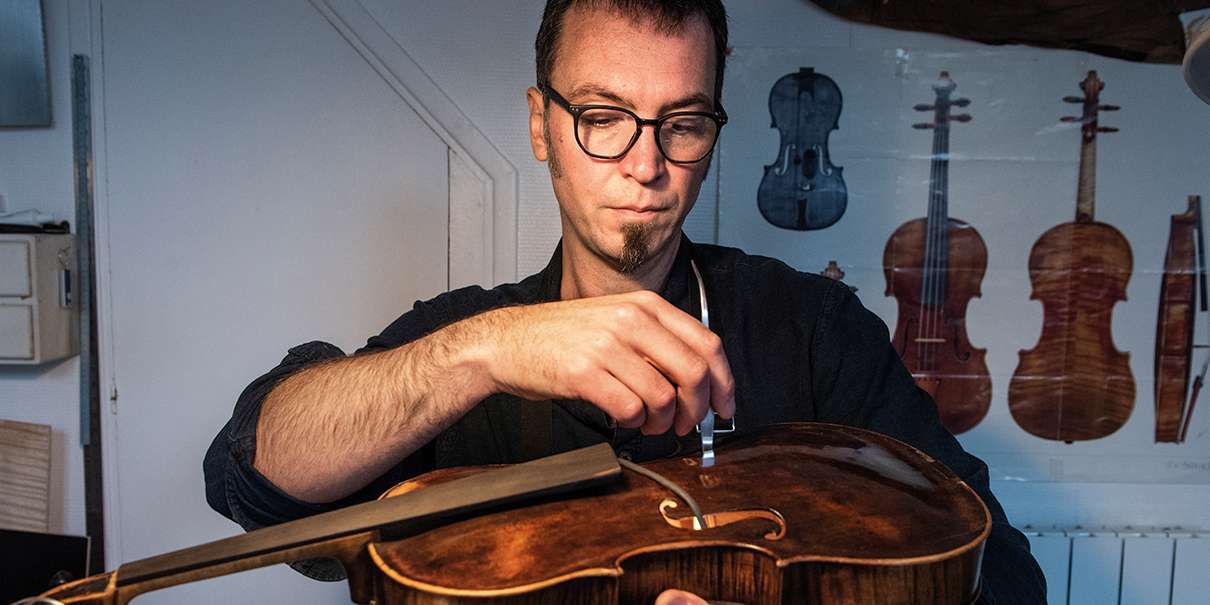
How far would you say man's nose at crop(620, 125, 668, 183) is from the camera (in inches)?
47.0

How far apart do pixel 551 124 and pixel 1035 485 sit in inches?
64.9

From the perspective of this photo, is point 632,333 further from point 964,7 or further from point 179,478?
point 179,478

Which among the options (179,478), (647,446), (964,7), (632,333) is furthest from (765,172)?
(179,478)

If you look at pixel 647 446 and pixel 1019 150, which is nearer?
pixel 647 446

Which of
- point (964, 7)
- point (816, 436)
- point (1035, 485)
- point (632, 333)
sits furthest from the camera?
point (1035, 485)

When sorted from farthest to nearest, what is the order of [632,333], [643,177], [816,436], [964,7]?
[964,7]
[643,177]
[816,436]
[632,333]

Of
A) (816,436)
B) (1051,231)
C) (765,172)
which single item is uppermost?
(765,172)

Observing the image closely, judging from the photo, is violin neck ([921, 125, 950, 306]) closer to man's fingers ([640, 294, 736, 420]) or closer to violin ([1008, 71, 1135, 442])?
violin ([1008, 71, 1135, 442])

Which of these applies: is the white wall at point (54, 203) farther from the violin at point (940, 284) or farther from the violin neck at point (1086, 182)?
the violin neck at point (1086, 182)

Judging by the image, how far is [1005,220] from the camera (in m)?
1.92

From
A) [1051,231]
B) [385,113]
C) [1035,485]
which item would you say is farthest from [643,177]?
[1035,485]

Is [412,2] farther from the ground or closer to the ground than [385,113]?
farther from the ground

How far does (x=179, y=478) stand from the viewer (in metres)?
1.97

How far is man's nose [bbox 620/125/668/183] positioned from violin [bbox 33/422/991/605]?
53cm
